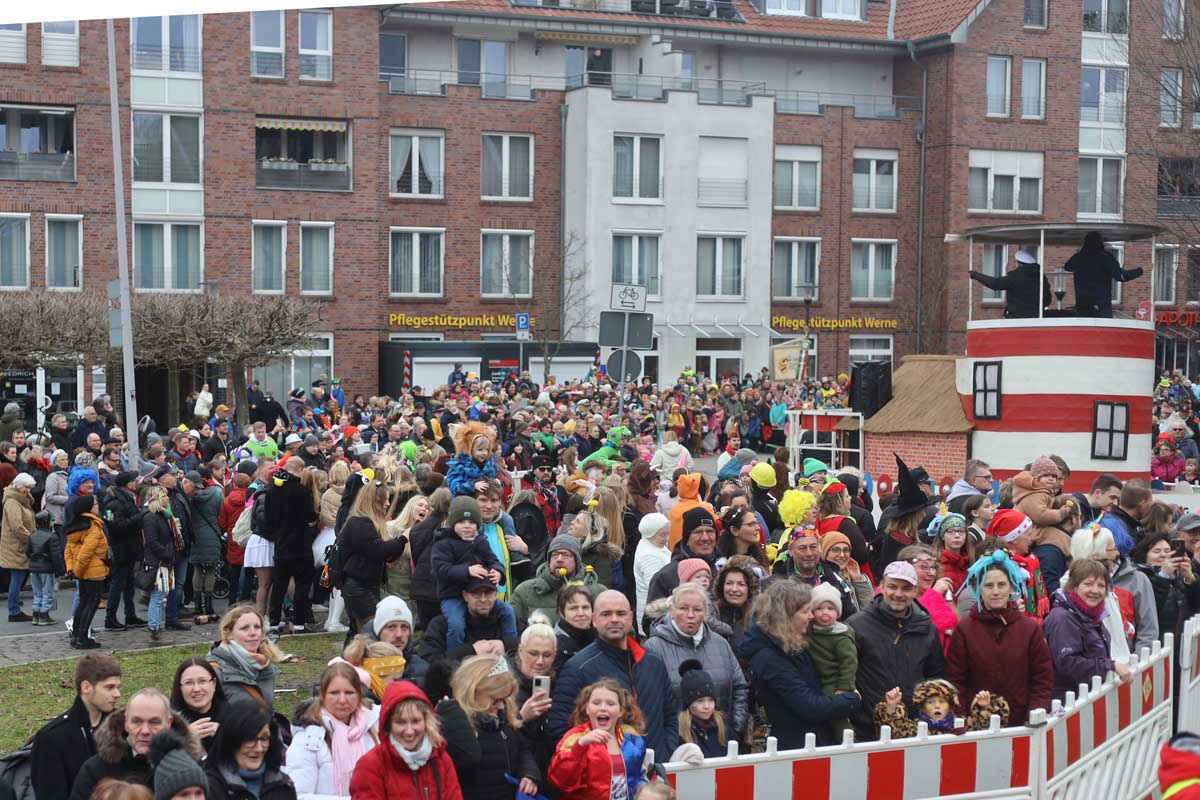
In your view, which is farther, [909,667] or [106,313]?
[106,313]

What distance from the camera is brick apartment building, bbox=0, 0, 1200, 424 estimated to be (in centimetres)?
4272

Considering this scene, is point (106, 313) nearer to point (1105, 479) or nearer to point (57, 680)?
point (57, 680)

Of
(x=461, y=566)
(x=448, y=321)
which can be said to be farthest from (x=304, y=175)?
(x=461, y=566)

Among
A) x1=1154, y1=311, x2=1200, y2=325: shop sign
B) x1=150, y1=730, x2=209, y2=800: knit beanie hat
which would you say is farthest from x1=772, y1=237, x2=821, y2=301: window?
x1=150, y1=730, x2=209, y2=800: knit beanie hat

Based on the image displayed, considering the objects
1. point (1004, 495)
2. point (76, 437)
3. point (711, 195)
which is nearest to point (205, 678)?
point (1004, 495)


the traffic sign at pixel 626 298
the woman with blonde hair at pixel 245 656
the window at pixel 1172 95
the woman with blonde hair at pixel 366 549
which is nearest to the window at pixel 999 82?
the window at pixel 1172 95

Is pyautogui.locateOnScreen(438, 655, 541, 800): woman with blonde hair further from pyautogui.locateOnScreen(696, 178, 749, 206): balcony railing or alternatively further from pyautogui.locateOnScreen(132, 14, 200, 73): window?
pyautogui.locateOnScreen(696, 178, 749, 206): balcony railing

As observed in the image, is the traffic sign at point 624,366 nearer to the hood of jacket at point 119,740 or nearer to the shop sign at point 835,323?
the hood of jacket at point 119,740

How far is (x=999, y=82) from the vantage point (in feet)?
175

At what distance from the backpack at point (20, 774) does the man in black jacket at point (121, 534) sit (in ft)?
24.6

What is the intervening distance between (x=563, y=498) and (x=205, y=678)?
8.66 m

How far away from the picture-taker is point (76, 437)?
21.1 m

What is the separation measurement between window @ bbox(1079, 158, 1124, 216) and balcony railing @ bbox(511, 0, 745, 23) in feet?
Answer: 44.9

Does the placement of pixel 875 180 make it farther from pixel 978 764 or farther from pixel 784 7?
pixel 978 764
